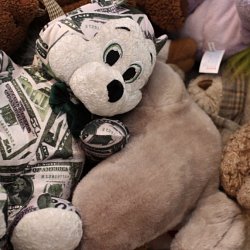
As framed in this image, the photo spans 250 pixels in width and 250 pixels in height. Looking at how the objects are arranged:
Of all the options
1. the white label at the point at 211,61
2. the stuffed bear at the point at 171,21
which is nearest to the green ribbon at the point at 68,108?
the stuffed bear at the point at 171,21

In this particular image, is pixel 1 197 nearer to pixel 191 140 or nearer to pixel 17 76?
pixel 17 76

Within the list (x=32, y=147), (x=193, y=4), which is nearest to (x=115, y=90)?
(x=32, y=147)

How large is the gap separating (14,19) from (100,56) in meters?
0.23

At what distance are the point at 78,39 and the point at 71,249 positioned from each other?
37cm

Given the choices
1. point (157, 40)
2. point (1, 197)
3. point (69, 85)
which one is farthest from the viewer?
point (157, 40)

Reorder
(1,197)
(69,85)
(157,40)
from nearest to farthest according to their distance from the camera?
(1,197), (69,85), (157,40)

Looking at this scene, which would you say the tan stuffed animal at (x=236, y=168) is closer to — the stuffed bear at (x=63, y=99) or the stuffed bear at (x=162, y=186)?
the stuffed bear at (x=162, y=186)

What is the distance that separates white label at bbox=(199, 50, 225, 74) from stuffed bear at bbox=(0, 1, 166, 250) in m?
0.22

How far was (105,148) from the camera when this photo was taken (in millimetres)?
917

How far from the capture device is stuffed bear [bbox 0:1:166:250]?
86 cm

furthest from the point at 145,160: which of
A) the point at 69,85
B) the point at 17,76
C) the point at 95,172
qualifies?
the point at 17,76

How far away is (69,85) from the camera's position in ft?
2.99

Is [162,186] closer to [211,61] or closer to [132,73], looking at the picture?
[132,73]

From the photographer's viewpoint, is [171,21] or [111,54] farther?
[171,21]
